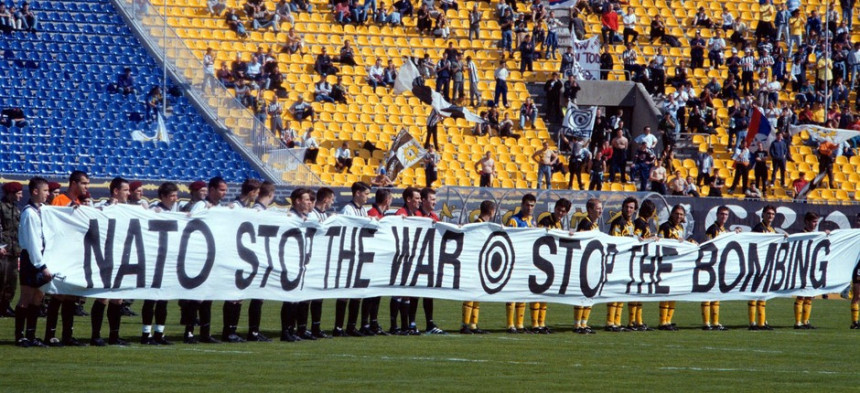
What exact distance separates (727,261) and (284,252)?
7273mm

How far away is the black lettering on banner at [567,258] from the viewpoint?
735 inches

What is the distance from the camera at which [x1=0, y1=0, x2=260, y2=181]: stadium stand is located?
34.1m

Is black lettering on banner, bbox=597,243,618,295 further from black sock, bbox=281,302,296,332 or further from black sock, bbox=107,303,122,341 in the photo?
black sock, bbox=107,303,122,341

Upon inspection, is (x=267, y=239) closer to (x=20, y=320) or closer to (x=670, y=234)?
(x=20, y=320)

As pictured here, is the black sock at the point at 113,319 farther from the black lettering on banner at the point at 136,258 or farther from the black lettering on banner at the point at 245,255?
the black lettering on banner at the point at 245,255

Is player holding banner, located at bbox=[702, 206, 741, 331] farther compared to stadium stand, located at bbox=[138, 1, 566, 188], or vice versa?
stadium stand, located at bbox=[138, 1, 566, 188]

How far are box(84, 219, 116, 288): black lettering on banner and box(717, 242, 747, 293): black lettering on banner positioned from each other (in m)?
9.39

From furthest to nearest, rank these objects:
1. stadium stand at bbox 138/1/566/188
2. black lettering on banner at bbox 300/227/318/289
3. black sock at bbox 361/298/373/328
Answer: stadium stand at bbox 138/1/566/188, black sock at bbox 361/298/373/328, black lettering on banner at bbox 300/227/318/289

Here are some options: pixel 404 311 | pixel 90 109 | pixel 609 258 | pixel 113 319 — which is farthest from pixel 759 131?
pixel 113 319

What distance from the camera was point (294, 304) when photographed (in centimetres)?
1642

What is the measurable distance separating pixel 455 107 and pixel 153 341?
24533 mm

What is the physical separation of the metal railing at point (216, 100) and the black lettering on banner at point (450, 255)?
49.2 ft

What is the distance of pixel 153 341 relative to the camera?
1529 centimetres

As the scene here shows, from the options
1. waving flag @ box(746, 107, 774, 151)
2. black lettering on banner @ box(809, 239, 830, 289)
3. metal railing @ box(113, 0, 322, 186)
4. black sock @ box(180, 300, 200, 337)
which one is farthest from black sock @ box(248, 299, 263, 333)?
waving flag @ box(746, 107, 774, 151)
